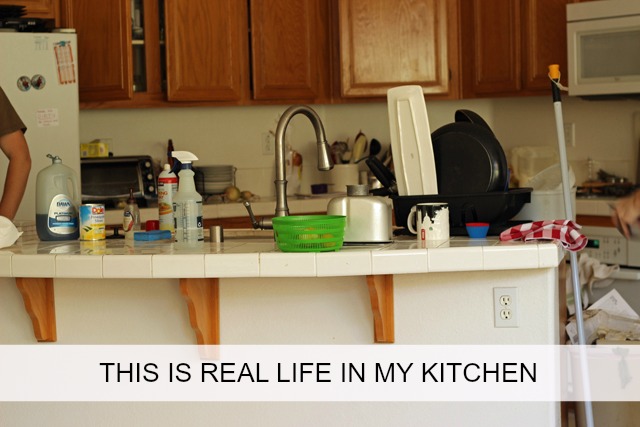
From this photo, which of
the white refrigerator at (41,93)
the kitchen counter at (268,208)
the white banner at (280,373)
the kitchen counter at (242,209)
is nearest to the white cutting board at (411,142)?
the white banner at (280,373)

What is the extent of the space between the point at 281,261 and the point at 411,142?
2.07 ft

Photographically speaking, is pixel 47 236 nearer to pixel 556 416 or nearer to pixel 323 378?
pixel 323 378

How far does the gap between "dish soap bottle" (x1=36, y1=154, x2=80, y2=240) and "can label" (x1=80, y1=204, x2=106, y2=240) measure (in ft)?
0.22

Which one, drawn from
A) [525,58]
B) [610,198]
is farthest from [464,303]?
[525,58]

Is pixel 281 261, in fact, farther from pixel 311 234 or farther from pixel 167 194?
pixel 167 194

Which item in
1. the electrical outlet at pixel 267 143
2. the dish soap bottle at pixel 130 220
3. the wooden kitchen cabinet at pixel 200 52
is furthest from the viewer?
the electrical outlet at pixel 267 143

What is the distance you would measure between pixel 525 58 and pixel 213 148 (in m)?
1.81

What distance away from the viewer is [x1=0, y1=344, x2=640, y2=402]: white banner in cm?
252

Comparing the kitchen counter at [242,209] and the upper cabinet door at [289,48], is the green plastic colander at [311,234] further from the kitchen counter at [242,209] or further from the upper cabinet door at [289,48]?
the upper cabinet door at [289,48]

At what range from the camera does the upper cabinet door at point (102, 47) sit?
4.69 m

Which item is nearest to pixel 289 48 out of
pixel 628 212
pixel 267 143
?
pixel 267 143

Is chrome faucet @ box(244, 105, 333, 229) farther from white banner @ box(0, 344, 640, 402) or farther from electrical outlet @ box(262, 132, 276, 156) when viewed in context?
electrical outlet @ box(262, 132, 276, 156)

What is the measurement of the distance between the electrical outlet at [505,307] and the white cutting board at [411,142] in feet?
1.30

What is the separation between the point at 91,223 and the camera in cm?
279
